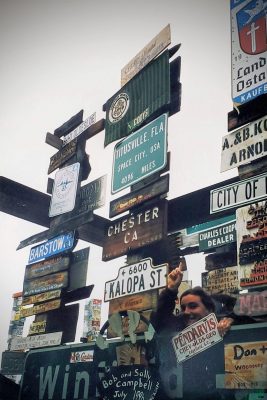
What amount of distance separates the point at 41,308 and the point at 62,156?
12.2ft

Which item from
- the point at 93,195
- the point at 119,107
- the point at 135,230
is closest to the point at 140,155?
the point at 135,230

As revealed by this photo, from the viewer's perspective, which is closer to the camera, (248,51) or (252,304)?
(252,304)

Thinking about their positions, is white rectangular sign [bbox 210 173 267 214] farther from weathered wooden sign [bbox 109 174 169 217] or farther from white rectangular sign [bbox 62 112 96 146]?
white rectangular sign [bbox 62 112 96 146]

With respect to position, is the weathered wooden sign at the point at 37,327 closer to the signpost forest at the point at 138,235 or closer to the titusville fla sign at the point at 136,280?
the signpost forest at the point at 138,235

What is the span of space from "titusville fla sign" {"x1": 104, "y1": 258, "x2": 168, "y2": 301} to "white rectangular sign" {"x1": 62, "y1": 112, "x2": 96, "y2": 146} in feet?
14.7

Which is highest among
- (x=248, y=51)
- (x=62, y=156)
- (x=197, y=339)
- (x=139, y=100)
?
(x=139, y=100)

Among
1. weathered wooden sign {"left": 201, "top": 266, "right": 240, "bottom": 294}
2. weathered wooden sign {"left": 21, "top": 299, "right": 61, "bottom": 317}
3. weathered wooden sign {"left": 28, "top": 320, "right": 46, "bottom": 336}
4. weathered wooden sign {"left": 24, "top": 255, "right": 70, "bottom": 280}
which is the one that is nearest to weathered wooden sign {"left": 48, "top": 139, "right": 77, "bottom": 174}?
weathered wooden sign {"left": 24, "top": 255, "right": 70, "bottom": 280}

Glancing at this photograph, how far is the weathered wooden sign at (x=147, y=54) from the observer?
7391 millimetres

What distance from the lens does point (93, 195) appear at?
25.2ft

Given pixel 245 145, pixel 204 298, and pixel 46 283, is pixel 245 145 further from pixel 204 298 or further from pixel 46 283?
pixel 46 283

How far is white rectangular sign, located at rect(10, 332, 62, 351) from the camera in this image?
654cm

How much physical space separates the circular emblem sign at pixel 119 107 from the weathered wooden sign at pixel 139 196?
221 centimetres

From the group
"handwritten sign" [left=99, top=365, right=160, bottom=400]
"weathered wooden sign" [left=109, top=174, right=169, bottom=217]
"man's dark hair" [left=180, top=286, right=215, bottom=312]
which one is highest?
"weathered wooden sign" [left=109, top=174, right=169, bottom=217]

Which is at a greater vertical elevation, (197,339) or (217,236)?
(217,236)
